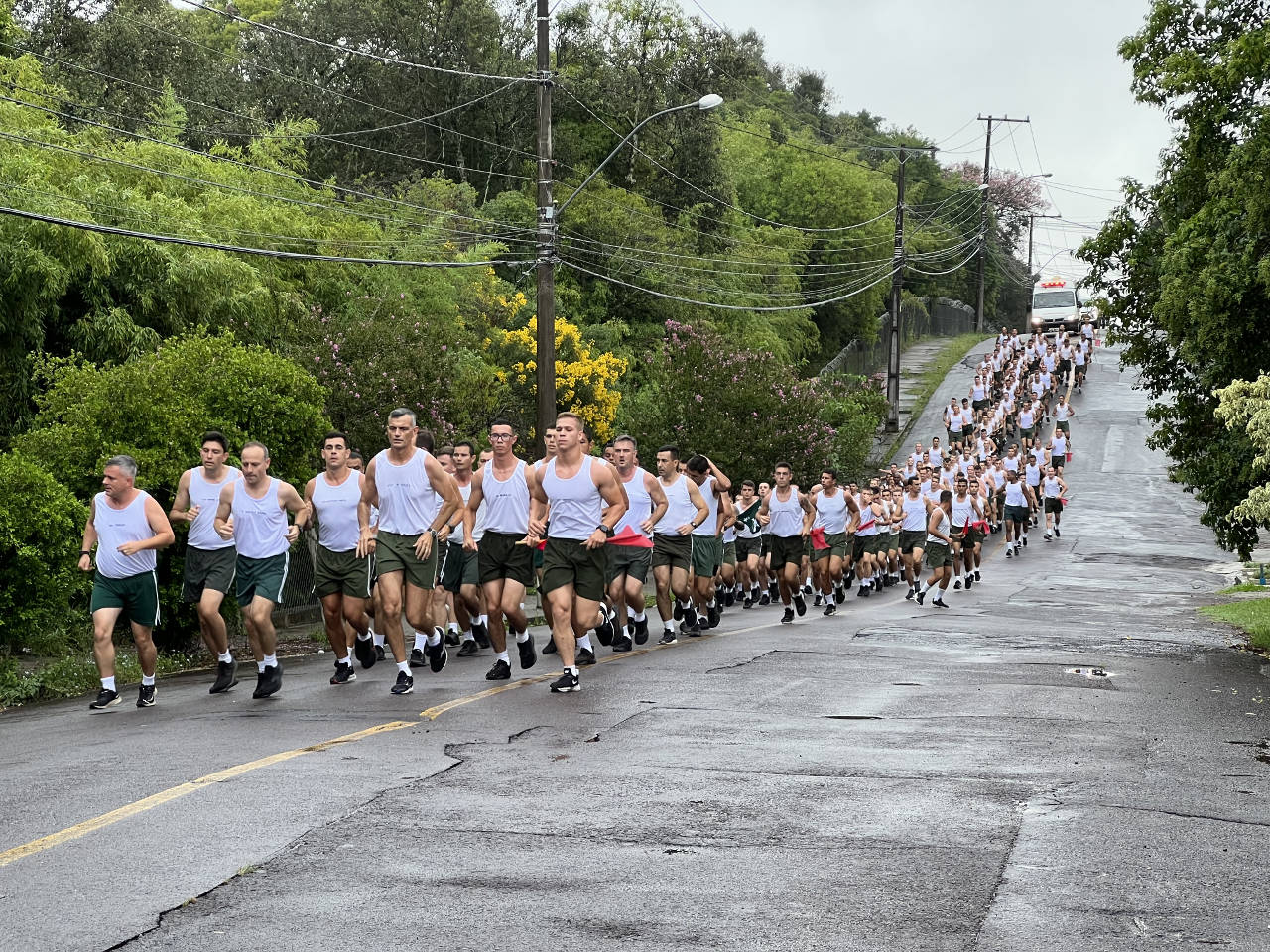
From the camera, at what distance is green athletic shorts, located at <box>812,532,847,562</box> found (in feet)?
72.7

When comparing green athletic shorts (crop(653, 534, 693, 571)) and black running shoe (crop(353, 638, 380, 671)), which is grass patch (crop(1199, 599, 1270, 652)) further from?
black running shoe (crop(353, 638, 380, 671))

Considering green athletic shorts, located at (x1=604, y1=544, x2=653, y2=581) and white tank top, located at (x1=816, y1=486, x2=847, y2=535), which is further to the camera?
white tank top, located at (x1=816, y1=486, x2=847, y2=535)

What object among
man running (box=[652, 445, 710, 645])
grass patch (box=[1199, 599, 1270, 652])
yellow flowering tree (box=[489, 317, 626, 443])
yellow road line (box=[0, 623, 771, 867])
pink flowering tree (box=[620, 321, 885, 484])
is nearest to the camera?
yellow road line (box=[0, 623, 771, 867])

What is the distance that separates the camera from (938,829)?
24.2ft

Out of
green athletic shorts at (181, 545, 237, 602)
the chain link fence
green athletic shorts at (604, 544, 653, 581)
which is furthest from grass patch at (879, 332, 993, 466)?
green athletic shorts at (181, 545, 237, 602)

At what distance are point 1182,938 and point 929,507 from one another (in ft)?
59.6

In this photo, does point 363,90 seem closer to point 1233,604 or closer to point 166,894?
point 1233,604

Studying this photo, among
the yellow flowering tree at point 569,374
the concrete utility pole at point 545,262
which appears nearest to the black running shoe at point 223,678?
the concrete utility pole at point 545,262

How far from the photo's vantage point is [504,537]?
12.8 metres

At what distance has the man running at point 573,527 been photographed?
478 inches

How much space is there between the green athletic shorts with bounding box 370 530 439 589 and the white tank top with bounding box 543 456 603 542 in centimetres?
99

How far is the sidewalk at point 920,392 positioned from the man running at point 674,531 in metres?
32.6

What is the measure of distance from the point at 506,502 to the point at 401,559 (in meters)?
1.09

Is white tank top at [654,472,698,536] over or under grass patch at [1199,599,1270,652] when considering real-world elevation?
over
